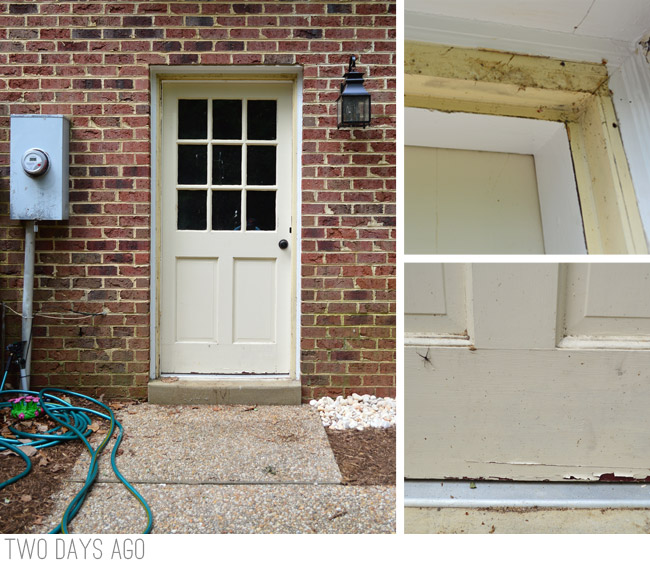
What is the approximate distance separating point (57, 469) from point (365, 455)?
1276mm

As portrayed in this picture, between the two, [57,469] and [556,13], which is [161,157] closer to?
[57,469]

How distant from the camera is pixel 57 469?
6.82 ft

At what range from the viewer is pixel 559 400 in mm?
1123

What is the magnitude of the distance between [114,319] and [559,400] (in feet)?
7.94

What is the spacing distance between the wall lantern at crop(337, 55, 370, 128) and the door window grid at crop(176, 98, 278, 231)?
46 cm

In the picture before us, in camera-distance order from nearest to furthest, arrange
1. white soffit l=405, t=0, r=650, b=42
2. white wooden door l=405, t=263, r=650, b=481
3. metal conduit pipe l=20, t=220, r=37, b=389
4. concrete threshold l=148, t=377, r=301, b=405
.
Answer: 1. white soffit l=405, t=0, r=650, b=42
2. white wooden door l=405, t=263, r=650, b=481
3. metal conduit pipe l=20, t=220, r=37, b=389
4. concrete threshold l=148, t=377, r=301, b=405

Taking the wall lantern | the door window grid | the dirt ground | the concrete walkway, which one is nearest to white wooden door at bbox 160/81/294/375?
the door window grid

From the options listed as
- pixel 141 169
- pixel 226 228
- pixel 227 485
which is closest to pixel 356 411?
pixel 227 485

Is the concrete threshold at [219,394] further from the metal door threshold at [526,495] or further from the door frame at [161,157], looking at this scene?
the metal door threshold at [526,495]

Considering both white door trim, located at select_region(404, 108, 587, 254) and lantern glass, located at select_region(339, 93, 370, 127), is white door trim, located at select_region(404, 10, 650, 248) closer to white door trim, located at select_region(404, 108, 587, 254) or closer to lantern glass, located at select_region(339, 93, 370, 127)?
white door trim, located at select_region(404, 108, 587, 254)

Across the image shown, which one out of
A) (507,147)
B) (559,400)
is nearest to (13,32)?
(507,147)

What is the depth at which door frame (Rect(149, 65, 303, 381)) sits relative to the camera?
2.86 metres

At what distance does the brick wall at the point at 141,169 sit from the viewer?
280 centimetres

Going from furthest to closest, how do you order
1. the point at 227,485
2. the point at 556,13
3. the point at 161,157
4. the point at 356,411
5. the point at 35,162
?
the point at 161,157 → the point at 356,411 → the point at 35,162 → the point at 227,485 → the point at 556,13
